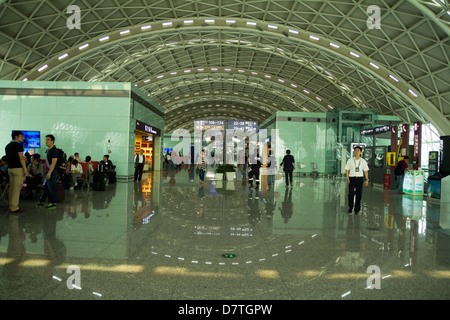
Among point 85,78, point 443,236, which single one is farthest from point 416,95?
point 85,78

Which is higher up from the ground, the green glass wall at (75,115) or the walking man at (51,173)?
the green glass wall at (75,115)

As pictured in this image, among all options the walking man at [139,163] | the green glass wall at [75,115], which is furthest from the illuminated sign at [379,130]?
the green glass wall at [75,115]

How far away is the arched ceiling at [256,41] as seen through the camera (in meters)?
22.9

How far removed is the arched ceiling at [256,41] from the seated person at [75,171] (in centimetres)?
1529

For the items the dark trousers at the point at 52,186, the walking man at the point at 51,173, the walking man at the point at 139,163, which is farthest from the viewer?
the walking man at the point at 139,163

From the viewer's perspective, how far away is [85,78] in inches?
1389

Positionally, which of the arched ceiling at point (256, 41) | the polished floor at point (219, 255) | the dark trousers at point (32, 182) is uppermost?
the arched ceiling at point (256, 41)

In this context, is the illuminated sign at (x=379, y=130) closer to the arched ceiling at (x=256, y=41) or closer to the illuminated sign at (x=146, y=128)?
the arched ceiling at (x=256, y=41)

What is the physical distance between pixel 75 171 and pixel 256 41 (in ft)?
91.0

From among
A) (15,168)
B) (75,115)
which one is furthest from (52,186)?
(75,115)

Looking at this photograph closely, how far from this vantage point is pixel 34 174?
30.6 feet

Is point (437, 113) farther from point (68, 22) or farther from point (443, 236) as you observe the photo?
point (68, 22)

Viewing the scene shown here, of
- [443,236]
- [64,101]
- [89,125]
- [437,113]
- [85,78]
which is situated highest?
[85,78]

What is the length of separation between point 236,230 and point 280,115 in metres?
24.2
